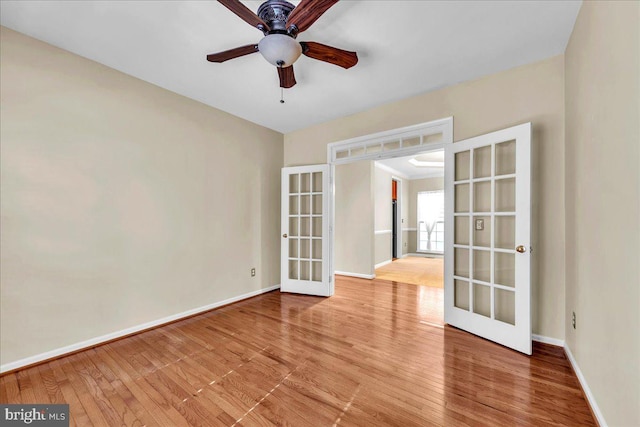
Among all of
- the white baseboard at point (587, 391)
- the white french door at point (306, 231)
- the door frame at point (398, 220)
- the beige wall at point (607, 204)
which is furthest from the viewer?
the door frame at point (398, 220)

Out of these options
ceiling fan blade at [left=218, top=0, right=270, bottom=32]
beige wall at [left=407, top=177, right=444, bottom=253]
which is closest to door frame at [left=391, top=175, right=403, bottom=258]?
beige wall at [left=407, top=177, right=444, bottom=253]

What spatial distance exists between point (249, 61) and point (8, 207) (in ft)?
7.43

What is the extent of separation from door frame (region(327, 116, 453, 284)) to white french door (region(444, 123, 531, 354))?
0.27m

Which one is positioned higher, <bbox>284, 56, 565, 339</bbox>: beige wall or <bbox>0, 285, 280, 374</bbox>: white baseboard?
<bbox>284, 56, 565, 339</bbox>: beige wall

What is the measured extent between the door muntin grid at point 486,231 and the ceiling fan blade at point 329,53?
5.14ft

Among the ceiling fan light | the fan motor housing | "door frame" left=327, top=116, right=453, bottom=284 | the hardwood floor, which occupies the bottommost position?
the hardwood floor

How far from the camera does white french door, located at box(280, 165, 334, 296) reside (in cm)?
400

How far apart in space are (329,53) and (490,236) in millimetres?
2215

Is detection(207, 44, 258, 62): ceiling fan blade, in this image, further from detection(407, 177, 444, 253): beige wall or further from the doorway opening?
detection(407, 177, 444, 253): beige wall

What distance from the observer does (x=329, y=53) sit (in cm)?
200

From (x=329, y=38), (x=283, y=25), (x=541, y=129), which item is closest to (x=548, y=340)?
(x=541, y=129)

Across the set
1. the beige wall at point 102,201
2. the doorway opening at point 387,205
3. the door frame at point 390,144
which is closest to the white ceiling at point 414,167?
the doorway opening at point 387,205

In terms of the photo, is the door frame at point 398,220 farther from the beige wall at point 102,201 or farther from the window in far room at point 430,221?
the beige wall at point 102,201

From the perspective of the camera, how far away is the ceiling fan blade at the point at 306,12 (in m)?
1.51
